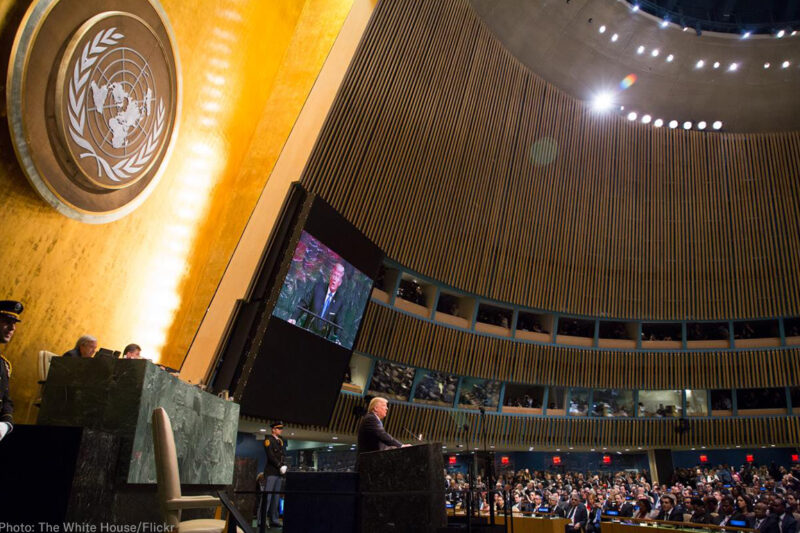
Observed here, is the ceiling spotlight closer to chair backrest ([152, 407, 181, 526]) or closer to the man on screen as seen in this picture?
the man on screen

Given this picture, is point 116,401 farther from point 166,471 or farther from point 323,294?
point 323,294

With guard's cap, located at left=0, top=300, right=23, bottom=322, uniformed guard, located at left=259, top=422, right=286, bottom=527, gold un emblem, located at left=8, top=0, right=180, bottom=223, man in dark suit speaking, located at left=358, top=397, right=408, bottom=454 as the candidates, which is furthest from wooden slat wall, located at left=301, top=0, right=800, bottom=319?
guard's cap, located at left=0, top=300, right=23, bottom=322

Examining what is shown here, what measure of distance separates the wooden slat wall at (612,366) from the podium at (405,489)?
27.7 ft

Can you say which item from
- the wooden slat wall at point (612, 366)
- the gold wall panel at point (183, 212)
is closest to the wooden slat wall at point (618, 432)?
the wooden slat wall at point (612, 366)

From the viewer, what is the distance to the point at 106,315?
4.96 m

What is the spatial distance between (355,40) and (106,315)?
537 centimetres

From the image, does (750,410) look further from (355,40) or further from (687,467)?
(355,40)

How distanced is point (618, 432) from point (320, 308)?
974 cm

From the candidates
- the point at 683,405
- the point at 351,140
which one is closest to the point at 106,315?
the point at 351,140

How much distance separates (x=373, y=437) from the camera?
4.18m

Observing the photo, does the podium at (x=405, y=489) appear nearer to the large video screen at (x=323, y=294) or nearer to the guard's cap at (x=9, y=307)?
the guard's cap at (x=9, y=307)

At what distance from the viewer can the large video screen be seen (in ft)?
24.6

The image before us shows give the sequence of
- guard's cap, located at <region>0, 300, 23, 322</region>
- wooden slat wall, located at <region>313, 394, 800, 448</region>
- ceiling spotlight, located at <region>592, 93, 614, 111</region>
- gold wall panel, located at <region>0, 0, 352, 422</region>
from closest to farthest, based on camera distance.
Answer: guard's cap, located at <region>0, 300, 23, 322</region>
gold wall panel, located at <region>0, 0, 352, 422</region>
wooden slat wall, located at <region>313, 394, 800, 448</region>
ceiling spotlight, located at <region>592, 93, 614, 111</region>

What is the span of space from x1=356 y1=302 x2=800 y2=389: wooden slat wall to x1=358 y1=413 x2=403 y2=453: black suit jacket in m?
8.04
